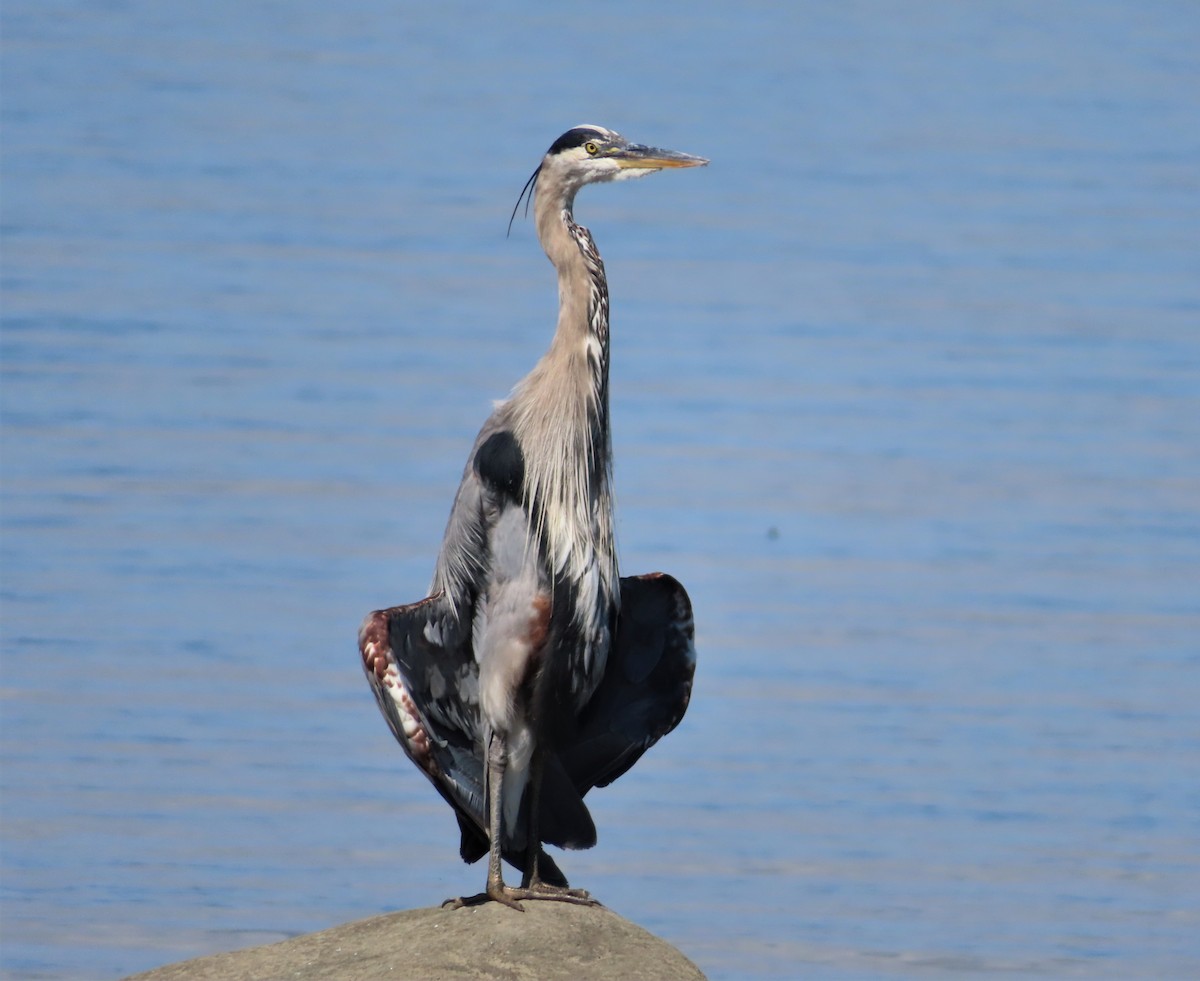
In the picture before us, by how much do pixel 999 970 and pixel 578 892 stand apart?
2573mm

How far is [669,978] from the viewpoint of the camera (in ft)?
18.5

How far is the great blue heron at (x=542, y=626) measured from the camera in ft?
20.0

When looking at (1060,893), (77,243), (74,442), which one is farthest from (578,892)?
(77,243)

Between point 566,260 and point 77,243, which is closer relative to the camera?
point 566,260

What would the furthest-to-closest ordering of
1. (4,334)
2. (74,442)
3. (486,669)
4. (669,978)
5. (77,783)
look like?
(4,334)
(74,442)
(77,783)
(486,669)
(669,978)

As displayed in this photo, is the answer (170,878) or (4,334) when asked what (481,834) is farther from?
(4,334)

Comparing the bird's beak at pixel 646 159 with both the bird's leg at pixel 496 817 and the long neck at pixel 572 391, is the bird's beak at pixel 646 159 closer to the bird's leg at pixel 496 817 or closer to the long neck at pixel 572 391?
the long neck at pixel 572 391

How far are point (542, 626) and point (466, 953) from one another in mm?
1010

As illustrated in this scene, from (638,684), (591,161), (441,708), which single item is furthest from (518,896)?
(591,161)

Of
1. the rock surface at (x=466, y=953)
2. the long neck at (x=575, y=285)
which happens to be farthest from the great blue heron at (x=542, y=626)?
the rock surface at (x=466, y=953)

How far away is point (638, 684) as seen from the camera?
6.57 m

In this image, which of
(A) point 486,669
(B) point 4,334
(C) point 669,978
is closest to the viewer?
(C) point 669,978

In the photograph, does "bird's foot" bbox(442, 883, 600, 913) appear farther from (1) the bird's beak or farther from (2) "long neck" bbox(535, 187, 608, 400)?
(1) the bird's beak

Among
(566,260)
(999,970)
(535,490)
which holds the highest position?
(566,260)
